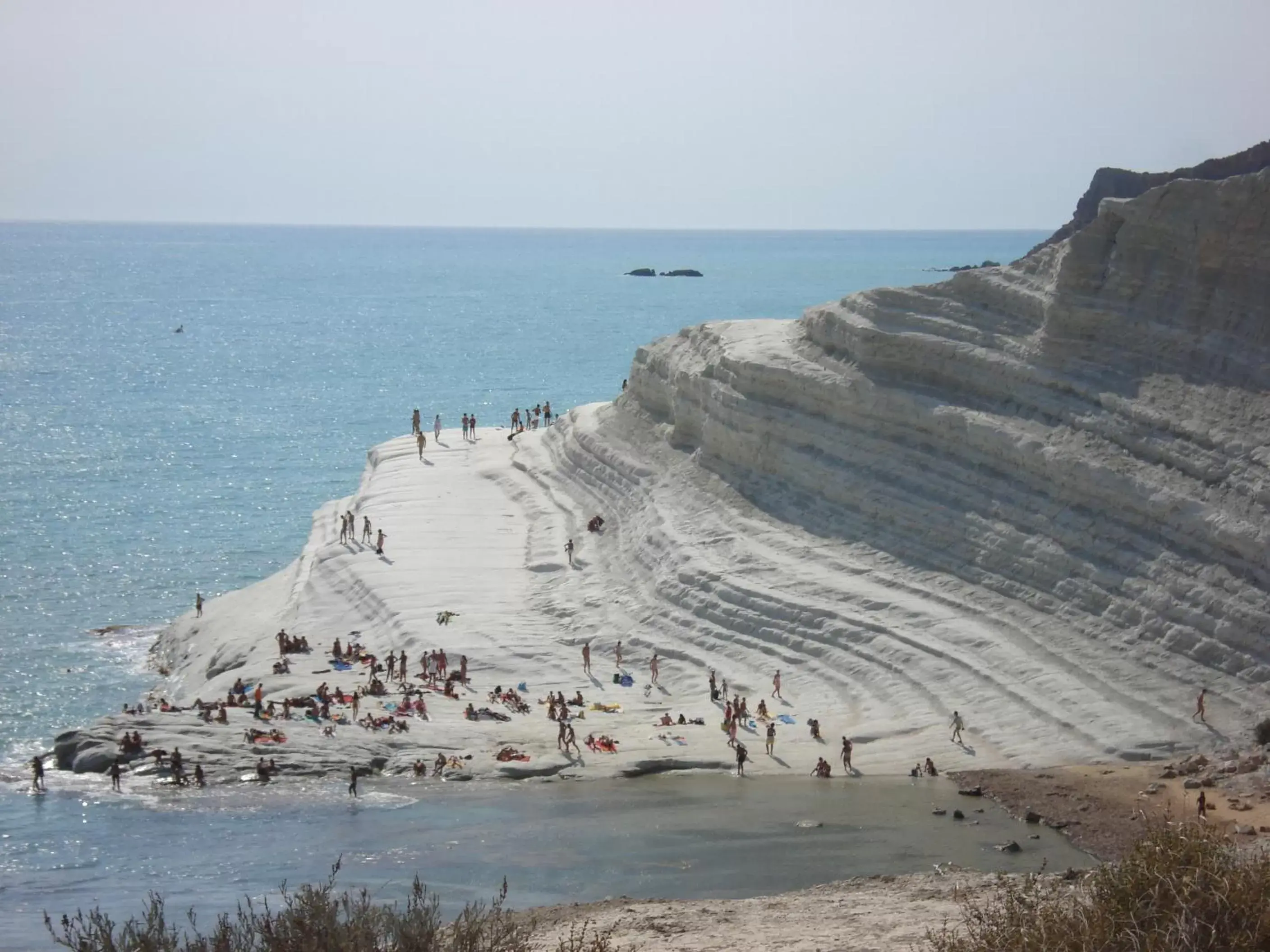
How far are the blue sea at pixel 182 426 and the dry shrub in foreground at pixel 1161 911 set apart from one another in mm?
13264

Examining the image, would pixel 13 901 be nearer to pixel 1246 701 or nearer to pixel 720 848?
pixel 720 848

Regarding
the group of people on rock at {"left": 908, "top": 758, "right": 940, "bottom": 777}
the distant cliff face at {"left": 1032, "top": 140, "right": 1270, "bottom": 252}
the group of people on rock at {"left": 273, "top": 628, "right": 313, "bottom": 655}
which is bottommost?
the group of people on rock at {"left": 273, "top": 628, "right": 313, "bottom": 655}

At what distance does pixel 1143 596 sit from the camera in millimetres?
29172

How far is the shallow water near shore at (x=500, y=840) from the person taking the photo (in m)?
23.2

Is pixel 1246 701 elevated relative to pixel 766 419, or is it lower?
lower

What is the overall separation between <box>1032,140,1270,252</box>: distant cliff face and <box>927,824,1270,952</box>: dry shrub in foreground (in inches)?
837

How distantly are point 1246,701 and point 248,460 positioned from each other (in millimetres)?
60301

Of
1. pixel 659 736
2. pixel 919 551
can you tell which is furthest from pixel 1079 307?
pixel 659 736

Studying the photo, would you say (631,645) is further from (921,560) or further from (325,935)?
(325,935)

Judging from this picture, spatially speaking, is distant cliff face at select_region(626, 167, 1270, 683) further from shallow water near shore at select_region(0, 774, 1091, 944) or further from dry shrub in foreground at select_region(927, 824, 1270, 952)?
dry shrub in foreground at select_region(927, 824, 1270, 952)

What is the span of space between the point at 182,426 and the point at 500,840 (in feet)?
225

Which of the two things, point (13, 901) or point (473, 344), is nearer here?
point (13, 901)

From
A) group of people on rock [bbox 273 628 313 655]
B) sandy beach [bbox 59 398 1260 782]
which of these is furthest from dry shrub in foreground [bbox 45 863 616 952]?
group of people on rock [bbox 273 628 313 655]

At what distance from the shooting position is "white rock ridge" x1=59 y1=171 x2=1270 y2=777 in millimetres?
28609
